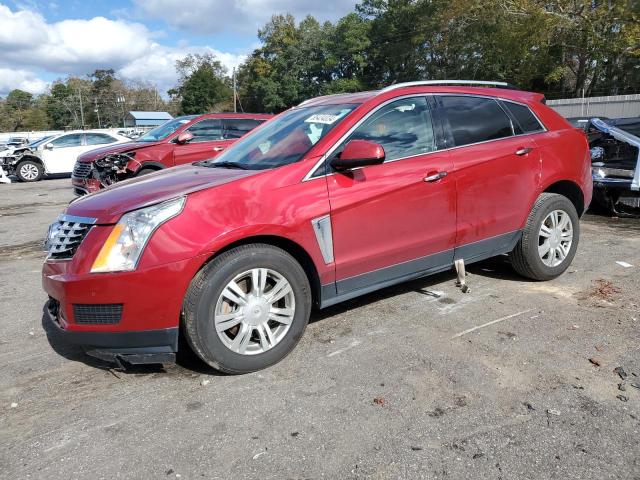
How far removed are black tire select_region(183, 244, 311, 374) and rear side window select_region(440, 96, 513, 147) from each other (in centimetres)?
183

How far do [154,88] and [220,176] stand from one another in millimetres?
107352

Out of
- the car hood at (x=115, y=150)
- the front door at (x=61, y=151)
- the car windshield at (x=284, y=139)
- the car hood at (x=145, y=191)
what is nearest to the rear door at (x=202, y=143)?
the car hood at (x=115, y=150)

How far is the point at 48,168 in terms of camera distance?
1762 cm

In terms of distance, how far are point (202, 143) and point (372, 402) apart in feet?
26.8

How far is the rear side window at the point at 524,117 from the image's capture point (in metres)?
4.61

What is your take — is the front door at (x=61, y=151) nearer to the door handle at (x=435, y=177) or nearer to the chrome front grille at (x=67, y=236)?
the chrome front grille at (x=67, y=236)

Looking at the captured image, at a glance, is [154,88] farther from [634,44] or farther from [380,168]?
[380,168]

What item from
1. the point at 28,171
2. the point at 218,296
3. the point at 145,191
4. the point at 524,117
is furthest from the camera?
the point at 28,171

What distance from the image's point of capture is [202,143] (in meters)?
10.2

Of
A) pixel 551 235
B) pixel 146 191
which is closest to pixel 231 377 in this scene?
pixel 146 191

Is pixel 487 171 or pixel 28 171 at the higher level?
pixel 28 171

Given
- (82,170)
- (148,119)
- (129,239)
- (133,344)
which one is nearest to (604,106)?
(82,170)

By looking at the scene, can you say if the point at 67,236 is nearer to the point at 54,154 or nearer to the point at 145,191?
the point at 145,191

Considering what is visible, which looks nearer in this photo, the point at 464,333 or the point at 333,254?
the point at 333,254
